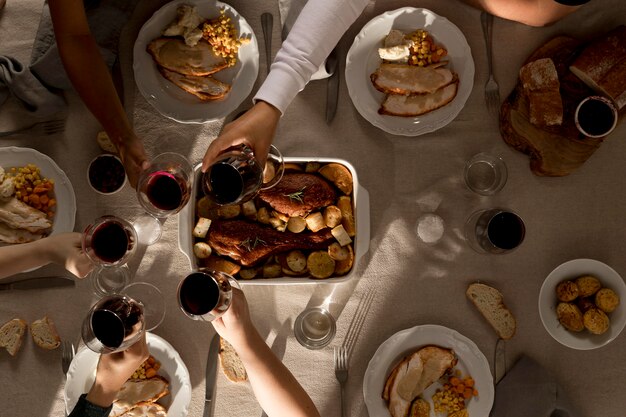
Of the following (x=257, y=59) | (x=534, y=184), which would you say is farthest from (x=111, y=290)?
(x=534, y=184)

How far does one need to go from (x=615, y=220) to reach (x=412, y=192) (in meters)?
0.58

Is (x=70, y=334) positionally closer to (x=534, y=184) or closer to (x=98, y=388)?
(x=98, y=388)

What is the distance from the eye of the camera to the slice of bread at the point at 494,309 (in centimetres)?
155

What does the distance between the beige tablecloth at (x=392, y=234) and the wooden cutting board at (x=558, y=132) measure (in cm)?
6

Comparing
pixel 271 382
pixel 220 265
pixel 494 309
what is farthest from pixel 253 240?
pixel 494 309

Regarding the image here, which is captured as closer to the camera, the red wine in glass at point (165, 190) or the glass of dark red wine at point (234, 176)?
the glass of dark red wine at point (234, 176)

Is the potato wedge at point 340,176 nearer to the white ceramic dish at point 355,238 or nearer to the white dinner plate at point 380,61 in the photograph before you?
the white ceramic dish at point 355,238

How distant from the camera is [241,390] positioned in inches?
61.6

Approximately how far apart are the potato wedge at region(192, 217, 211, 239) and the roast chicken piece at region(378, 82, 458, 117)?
56 centimetres

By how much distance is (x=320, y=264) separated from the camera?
1.45 metres

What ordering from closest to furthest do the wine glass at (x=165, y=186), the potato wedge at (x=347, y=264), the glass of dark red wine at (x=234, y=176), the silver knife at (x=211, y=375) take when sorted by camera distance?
the glass of dark red wine at (x=234, y=176)
the wine glass at (x=165, y=186)
the potato wedge at (x=347, y=264)
the silver knife at (x=211, y=375)

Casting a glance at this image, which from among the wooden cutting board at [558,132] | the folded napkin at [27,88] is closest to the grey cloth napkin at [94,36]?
the folded napkin at [27,88]

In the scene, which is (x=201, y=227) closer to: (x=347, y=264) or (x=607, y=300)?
(x=347, y=264)

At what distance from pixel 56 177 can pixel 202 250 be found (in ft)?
1.51
